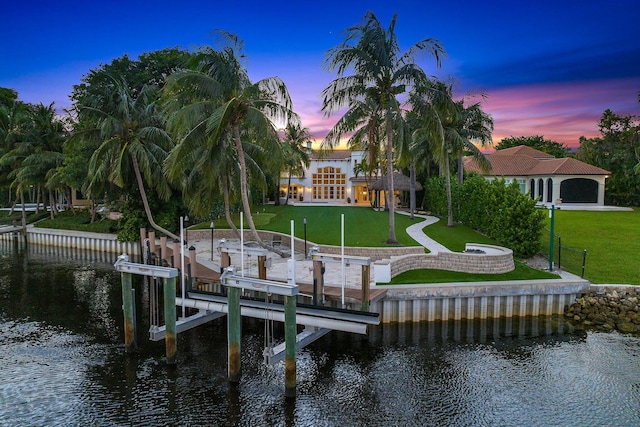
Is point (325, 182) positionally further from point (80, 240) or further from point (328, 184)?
point (80, 240)

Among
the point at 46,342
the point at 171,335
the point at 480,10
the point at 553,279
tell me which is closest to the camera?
the point at 171,335

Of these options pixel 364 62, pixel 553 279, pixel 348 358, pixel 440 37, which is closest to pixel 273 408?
pixel 348 358

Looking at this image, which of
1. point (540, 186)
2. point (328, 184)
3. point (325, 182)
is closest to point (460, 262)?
point (540, 186)

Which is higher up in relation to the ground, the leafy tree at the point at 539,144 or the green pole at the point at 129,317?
the leafy tree at the point at 539,144

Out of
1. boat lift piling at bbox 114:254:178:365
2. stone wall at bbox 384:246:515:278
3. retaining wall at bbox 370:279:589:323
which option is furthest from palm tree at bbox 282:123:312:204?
boat lift piling at bbox 114:254:178:365

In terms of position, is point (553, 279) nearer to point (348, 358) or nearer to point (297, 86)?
point (348, 358)

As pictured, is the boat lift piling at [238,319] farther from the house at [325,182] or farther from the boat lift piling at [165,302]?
the house at [325,182]

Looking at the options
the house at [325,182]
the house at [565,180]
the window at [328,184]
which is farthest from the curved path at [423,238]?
the window at [328,184]

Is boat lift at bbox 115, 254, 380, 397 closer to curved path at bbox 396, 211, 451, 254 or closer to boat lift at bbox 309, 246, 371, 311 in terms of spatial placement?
boat lift at bbox 309, 246, 371, 311
